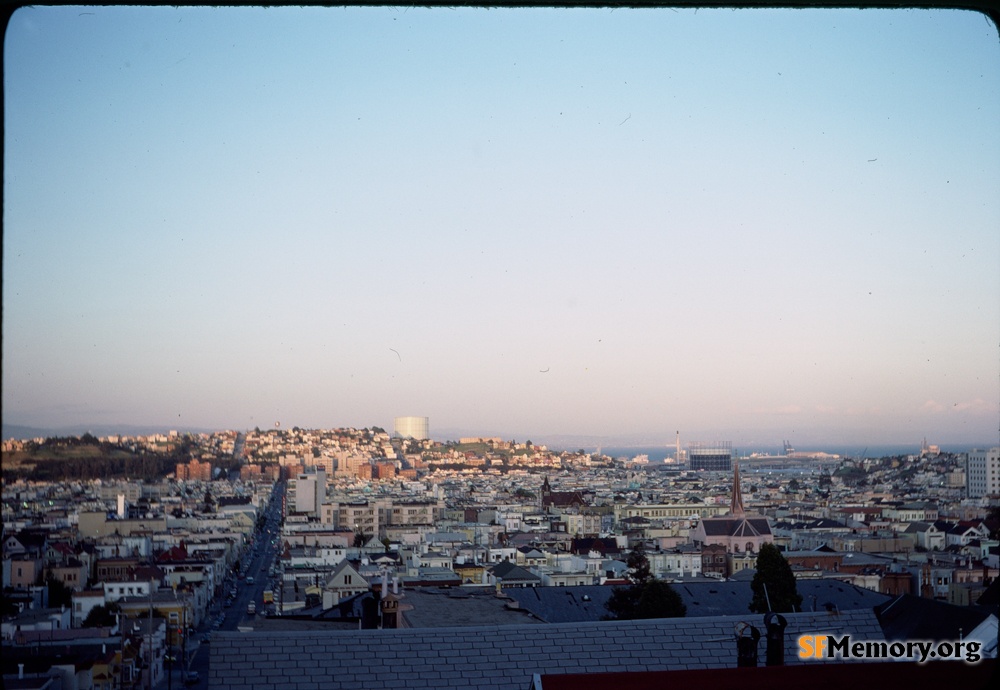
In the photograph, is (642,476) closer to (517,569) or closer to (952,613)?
(517,569)

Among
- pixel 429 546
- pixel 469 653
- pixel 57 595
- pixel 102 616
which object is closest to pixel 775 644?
→ pixel 469 653

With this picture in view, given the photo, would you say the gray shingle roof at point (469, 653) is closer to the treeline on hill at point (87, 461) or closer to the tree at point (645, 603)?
the treeline on hill at point (87, 461)

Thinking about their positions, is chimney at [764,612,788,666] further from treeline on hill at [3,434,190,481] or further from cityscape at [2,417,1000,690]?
treeline on hill at [3,434,190,481]

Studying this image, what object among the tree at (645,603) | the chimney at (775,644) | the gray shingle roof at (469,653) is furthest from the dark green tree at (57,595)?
the chimney at (775,644)

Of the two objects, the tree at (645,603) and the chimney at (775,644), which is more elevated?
the chimney at (775,644)

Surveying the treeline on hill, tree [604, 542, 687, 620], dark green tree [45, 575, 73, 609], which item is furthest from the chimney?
dark green tree [45, 575, 73, 609]

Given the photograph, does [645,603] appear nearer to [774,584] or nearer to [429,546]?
[774,584]
